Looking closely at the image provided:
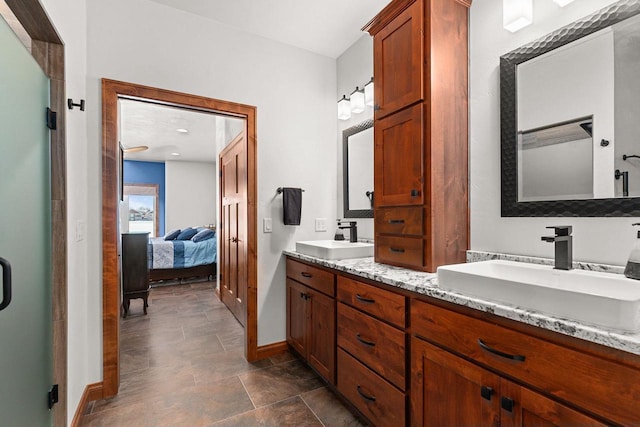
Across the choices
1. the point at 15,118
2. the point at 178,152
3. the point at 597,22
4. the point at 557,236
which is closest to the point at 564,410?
the point at 557,236

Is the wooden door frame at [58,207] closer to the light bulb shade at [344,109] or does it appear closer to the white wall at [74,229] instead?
the white wall at [74,229]

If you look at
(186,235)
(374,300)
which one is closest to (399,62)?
(374,300)

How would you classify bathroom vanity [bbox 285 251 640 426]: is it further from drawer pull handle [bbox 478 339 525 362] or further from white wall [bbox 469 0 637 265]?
white wall [bbox 469 0 637 265]

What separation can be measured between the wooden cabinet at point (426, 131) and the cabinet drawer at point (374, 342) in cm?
39

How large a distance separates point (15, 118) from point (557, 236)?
220 cm

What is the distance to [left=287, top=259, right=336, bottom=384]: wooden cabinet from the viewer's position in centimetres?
201

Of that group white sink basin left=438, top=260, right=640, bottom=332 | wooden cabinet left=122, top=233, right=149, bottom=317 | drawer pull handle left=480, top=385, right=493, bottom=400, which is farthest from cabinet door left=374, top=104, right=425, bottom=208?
wooden cabinet left=122, top=233, right=149, bottom=317

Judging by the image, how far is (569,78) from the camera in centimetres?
141

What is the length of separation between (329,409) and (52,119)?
7.26 ft

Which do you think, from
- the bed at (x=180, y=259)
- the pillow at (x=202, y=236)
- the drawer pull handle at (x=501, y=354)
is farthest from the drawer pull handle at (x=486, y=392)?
the pillow at (x=202, y=236)

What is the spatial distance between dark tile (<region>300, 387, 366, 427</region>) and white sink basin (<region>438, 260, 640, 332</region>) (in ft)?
3.63

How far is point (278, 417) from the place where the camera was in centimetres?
185

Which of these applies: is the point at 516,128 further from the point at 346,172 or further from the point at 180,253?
the point at 180,253

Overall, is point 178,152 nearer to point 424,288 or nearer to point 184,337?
point 184,337
